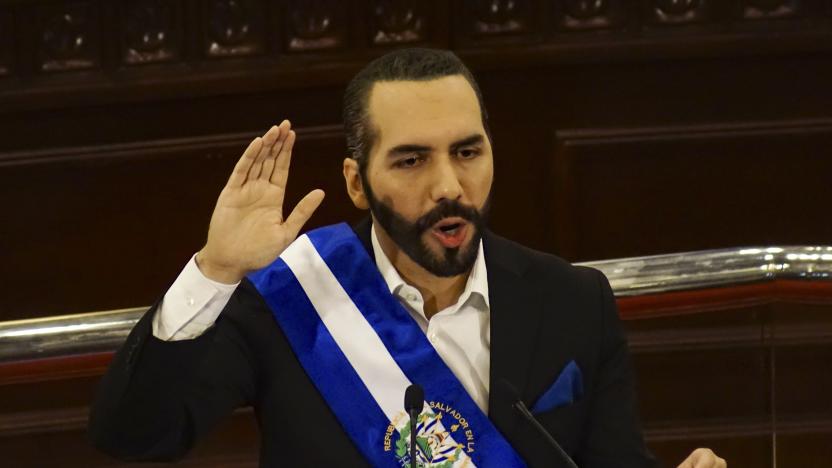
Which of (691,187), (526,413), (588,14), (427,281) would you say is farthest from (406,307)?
(691,187)

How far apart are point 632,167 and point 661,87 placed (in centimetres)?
24

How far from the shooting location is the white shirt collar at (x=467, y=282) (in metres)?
1.90

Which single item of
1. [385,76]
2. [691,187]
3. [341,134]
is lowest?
[691,187]

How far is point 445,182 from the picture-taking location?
1787mm

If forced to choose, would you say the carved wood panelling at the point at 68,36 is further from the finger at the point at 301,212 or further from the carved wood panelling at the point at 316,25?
the finger at the point at 301,212

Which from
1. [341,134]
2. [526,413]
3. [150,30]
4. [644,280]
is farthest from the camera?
[341,134]

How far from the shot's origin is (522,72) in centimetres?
390

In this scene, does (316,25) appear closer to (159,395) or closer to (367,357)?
(367,357)

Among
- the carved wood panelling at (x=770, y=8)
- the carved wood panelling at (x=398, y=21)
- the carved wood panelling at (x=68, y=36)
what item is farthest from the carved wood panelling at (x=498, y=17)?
the carved wood panelling at (x=68, y=36)

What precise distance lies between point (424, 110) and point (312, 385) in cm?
39

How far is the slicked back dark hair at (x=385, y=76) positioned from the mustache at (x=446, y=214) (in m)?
0.13

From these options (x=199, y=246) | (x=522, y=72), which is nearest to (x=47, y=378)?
(x=199, y=246)

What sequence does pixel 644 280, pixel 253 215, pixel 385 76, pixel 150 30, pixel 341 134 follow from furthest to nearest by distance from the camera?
pixel 341 134, pixel 150 30, pixel 644 280, pixel 385 76, pixel 253 215

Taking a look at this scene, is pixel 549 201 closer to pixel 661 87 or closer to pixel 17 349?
pixel 661 87
